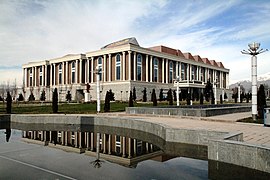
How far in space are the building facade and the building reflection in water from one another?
1342 inches

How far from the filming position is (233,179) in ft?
18.2

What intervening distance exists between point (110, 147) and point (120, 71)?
4593cm

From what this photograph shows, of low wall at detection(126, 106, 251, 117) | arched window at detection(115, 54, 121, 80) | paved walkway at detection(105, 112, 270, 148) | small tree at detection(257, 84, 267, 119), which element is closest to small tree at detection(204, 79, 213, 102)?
arched window at detection(115, 54, 121, 80)

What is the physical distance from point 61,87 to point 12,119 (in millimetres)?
48505

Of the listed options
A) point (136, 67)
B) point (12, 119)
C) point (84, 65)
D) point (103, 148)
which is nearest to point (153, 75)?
point (136, 67)

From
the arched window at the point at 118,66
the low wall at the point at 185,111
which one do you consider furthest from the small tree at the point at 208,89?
the low wall at the point at 185,111

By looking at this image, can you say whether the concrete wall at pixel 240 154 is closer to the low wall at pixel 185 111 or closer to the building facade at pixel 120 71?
the low wall at pixel 185 111

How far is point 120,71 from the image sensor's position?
54.7m

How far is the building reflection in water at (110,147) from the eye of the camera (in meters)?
7.61

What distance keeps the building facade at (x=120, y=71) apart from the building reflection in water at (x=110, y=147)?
3408 cm

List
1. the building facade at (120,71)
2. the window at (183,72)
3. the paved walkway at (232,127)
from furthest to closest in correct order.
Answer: the window at (183,72) → the building facade at (120,71) → the paved walkway at (232,127)

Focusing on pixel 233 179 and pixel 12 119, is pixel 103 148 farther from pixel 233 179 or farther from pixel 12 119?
pixel 12 119

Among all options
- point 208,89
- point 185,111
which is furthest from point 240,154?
point 208,89

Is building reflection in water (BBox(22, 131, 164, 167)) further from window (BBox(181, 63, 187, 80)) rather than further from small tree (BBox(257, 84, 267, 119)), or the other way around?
window (BBox(181, 63, 187, 80))
